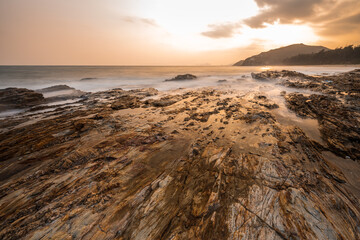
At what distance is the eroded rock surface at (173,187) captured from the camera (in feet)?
10.2

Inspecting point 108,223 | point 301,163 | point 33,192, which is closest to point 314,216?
point 301,163

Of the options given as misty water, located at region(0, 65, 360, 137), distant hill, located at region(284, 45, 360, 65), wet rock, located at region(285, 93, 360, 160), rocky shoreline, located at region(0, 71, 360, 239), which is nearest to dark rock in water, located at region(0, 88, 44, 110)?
misty water, located at region(0, 65, 360, 137)

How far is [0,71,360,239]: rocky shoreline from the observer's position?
3121mm

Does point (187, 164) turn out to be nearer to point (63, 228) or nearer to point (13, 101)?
point (63, 228)

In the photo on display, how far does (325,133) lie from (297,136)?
2.15m

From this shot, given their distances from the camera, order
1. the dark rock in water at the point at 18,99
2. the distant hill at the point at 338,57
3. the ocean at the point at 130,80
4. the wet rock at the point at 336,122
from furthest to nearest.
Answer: the distant hill at the point at 338,57 → the ocean at the point at 130,80 → the dark rock in water at the point at 18,99 → the wet rock at the point at 336,122

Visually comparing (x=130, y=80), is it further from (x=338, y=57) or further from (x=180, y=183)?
(x=338, y=57)

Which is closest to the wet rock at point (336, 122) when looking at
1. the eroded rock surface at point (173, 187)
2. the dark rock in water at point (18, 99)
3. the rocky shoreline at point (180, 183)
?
the rocky shoreline at point (180, 183)

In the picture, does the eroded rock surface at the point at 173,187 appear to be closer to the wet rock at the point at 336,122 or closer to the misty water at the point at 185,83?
the wet rock at the point at 336,122

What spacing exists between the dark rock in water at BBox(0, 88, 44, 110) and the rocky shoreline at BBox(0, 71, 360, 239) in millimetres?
9764

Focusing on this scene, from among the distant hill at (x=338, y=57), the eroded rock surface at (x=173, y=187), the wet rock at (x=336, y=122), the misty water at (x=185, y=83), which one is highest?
the distant hill at (x=338, y=57)

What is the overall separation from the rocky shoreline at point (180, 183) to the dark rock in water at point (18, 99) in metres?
9.76

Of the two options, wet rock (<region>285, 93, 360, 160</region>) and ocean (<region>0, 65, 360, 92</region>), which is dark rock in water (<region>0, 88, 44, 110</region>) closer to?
ocean (<region>0, 65, 360, 92</region>)

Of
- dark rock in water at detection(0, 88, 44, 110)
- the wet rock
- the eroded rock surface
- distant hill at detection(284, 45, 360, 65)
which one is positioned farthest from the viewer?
distant hill at detection(284, 45, 360, 65)
